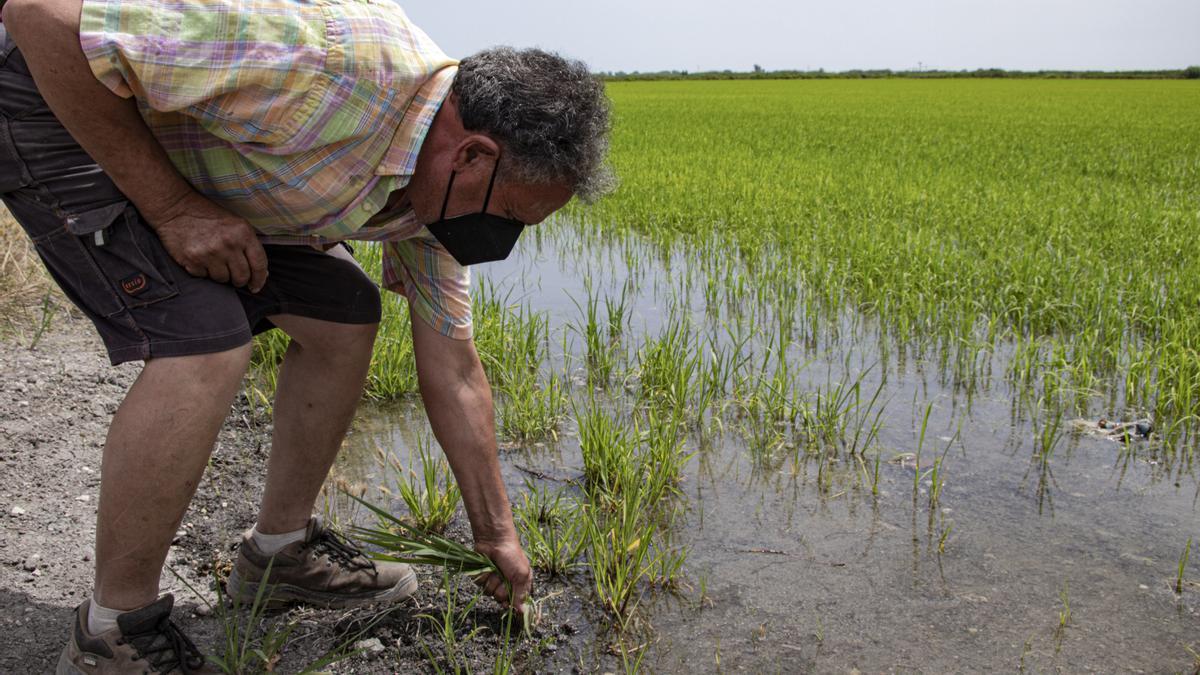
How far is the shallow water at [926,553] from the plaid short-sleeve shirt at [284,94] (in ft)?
3.61

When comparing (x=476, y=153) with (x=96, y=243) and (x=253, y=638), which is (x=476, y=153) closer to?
(x=96, y=243)

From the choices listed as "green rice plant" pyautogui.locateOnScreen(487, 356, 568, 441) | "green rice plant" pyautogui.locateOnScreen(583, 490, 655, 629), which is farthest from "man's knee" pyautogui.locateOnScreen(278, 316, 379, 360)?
"green rice plant" pyautogui.locateOnScreen(487, 356, 568, 441)

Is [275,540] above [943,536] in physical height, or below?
above

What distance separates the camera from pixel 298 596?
2129mm

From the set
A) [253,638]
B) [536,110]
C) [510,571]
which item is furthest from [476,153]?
[253,638]

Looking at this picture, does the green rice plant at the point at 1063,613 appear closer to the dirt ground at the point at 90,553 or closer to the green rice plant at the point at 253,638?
the dirt ground at the point at 90,553

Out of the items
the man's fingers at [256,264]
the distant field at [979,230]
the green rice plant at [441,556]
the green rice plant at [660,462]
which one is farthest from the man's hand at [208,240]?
the distant field at [979,230]

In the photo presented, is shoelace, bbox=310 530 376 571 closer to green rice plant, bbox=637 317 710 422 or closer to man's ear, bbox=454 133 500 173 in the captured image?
man's ear, bbox=454 133 500 173

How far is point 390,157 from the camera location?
1.64 m

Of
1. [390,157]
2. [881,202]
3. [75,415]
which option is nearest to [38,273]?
[75,415]

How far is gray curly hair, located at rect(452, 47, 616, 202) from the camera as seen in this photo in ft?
5.23

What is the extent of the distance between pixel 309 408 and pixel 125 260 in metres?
0.55

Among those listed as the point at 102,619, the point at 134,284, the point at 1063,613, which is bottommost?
the point at 1063,613

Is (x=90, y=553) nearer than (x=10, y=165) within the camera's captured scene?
No
